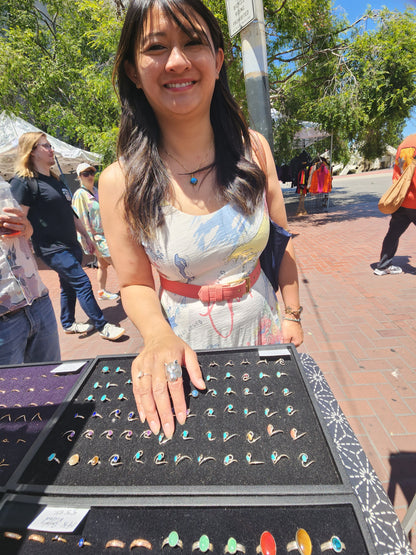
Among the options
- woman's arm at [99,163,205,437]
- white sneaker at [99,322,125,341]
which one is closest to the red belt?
woman's arm at [99,163,205,437]

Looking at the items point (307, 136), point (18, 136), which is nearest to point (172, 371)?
point (18, 136)

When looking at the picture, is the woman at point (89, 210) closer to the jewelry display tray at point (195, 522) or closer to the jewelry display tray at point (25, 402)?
the jewelry display tray at point (25, 402)

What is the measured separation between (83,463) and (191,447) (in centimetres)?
27

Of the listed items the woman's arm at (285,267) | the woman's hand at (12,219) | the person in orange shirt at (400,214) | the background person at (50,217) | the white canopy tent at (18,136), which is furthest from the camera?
the white canopy tent at (18,136)

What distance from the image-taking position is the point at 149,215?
1071 millimetres

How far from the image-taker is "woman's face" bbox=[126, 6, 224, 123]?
0.92m

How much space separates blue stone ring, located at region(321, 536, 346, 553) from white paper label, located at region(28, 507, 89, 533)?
472 mm

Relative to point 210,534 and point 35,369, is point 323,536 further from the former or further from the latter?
point 35,369

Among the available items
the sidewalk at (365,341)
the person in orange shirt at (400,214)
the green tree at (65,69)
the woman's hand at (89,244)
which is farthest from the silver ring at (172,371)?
the green tree at (65,69)

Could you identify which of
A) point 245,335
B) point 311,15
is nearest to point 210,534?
point 245,335

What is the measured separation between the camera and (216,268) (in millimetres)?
1163

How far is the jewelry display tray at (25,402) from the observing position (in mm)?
800

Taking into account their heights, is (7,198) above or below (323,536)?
above

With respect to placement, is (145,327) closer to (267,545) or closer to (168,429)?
(168,429)
